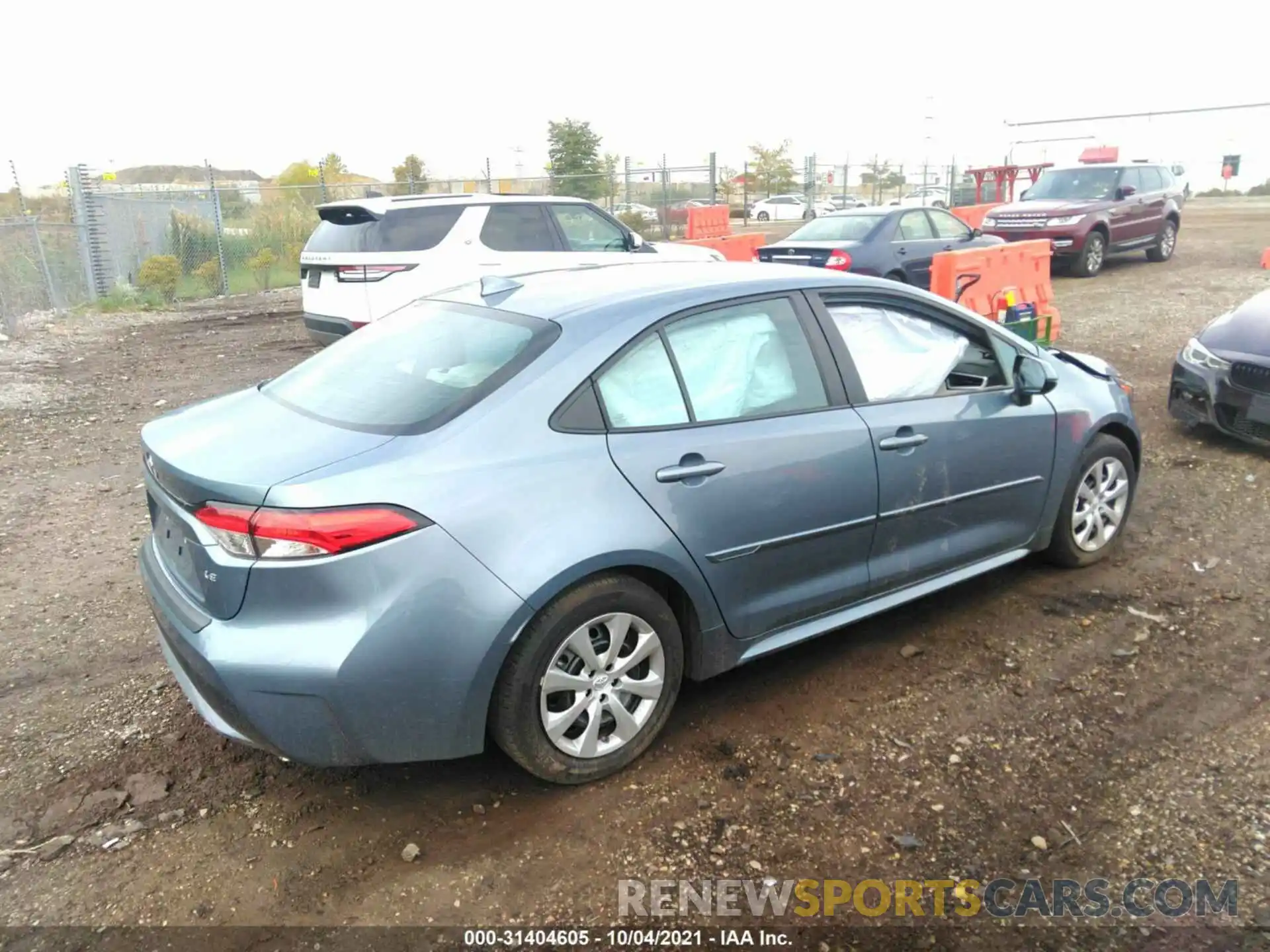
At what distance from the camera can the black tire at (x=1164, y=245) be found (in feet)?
54.9

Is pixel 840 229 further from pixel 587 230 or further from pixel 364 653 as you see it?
pixel 364 653

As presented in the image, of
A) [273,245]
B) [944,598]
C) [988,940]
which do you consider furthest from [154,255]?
[988,940]

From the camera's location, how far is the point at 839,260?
11.2 meters

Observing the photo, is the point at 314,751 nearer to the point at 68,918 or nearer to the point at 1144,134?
the point at 68,918

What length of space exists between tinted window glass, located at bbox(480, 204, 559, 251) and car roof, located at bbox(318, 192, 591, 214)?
91 millimetres

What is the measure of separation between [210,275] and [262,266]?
1.05 m

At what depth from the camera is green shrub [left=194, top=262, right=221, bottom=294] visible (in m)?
18.5

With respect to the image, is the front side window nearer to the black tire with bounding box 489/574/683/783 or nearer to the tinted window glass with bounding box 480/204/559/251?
the black tire with bounding box 489/574/683/783

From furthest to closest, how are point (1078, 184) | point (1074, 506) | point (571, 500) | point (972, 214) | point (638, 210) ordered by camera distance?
point (638, 210) → point (972, 214) → point (1078, 184) → point (1074, 506) → point (571, 500)

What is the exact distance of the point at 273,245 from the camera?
20.6m

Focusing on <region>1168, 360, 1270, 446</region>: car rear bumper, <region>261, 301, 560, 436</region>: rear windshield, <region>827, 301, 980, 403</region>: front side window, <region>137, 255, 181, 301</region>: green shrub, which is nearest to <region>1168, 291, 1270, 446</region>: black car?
<region>1168, 360, 1270, 446</region>: car rear bumper

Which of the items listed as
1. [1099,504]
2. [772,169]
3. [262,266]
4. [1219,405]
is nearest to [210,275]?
[262,266]

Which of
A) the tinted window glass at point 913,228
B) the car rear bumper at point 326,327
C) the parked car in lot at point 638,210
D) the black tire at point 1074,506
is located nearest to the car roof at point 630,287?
the black tire at point 1074,506

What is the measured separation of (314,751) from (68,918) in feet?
2.57
